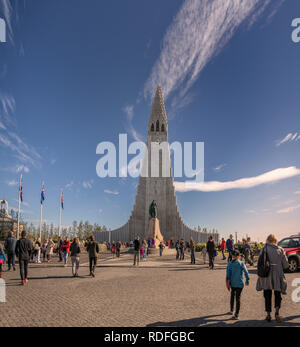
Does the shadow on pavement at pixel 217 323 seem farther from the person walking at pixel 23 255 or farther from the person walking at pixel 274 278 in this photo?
the person walking at pixel 23 255

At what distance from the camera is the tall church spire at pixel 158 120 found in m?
72.1

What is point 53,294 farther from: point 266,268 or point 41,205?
point 41,205

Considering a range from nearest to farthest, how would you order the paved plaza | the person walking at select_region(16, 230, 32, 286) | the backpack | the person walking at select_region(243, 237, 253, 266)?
the paved plaza → the backpack → the person walking at select_region(16, 230, 32, 286) → the person walking at select_region(243, 237, 253, 266)

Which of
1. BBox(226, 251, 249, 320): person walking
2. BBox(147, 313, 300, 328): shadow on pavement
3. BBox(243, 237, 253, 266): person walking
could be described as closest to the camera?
BBox(147, 313, 300, 328): shadow on pavement

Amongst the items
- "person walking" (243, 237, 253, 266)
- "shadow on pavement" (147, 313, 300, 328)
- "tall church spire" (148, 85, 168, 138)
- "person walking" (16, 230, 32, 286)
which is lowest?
"person walking" (243, 237, 253, 266)

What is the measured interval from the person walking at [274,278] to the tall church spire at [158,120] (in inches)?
2624

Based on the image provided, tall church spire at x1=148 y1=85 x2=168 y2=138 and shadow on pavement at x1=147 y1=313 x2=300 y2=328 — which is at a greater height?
tall church spire at x1=148 y1=85 x2=168 y2=138

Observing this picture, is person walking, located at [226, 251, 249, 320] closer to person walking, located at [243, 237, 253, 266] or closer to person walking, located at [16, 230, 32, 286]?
person walking, located at [16, 230, 32, 286]

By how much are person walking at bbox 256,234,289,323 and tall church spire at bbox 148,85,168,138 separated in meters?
66.7

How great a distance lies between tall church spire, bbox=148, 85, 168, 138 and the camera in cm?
7206

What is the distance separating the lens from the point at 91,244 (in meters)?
11.9

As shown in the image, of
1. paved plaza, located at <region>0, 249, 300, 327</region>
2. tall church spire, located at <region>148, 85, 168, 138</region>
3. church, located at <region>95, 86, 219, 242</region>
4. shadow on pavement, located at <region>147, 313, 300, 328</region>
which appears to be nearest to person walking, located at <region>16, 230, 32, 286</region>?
paved plaza, located at <region>0, 249, 300, 327</region>
